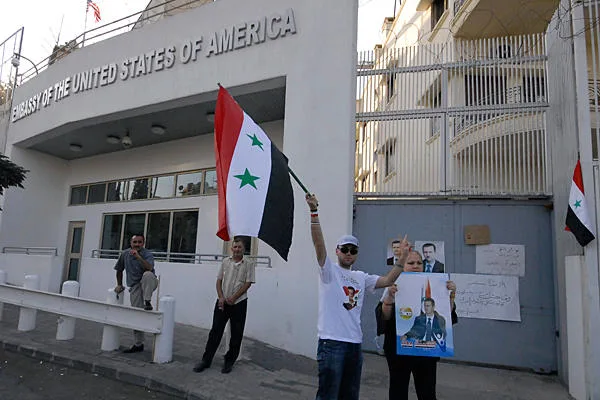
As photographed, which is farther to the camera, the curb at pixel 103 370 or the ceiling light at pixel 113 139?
the ceiling light at pixel 113 139

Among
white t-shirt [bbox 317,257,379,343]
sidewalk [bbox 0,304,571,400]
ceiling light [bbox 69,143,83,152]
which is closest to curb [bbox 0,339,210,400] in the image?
sidewalk [bbox 0,304,571,400]

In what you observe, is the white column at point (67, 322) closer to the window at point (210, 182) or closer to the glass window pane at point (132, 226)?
the window at point (210, 182)

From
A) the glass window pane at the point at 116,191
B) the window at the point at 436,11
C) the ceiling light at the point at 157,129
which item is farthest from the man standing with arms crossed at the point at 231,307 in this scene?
the window at the point at 436,11

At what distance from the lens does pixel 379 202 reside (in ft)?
23.9

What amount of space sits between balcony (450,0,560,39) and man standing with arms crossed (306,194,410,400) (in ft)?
32.4

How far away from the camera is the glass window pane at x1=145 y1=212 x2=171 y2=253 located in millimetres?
11747

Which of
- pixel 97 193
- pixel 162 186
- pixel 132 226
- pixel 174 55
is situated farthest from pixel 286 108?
pixel 97 193

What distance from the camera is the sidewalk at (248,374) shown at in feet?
16.9

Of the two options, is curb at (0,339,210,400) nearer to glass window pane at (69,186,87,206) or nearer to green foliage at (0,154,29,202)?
green foliage at (0,154,29,202)

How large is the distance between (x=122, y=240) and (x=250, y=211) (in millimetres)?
10284

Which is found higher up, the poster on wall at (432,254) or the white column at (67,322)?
the poster on wall at (432,254)

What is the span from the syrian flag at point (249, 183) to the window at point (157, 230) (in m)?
7.21

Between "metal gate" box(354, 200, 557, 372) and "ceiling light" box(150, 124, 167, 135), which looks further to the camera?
"ceiling light" box(150, 124, 167, 135)

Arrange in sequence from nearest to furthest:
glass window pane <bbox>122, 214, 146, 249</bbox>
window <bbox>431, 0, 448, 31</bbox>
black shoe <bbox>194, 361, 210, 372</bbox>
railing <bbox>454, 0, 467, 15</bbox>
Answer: black shoe <bbox>194, 361, 210, 372</bbox>
railing <bbox>454, 0, 467, 15</bbox>
glass window pane <bbox>122, 214, 146, 249</bbox>
window <bbox>431, 0, 448, 31</bbox>
